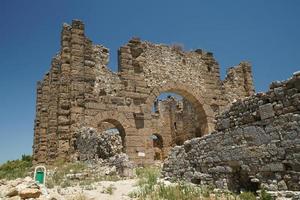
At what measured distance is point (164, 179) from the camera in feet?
30.0

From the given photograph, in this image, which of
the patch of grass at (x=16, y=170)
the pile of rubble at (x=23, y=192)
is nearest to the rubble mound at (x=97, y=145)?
the patch of grass at (x=16, y=170)

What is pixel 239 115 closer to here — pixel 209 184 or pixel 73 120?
pixel 209 184

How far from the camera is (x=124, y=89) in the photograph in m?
15.0

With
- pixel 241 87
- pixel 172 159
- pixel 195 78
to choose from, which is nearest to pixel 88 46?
pixel 195 78

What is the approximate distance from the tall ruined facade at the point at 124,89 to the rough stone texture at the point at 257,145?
6.78m

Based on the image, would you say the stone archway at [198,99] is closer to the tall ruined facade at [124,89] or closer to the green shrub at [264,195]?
the tall ruined facade at [124,89]

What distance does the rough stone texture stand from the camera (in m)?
5.63

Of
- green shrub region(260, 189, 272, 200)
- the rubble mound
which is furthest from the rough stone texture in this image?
the rubble mound

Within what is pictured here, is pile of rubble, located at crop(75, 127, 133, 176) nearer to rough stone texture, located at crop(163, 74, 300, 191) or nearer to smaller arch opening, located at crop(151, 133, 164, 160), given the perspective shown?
rough stone texture, located at crop(163, 74, 300, 191)

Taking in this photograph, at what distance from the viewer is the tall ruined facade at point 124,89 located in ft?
45.8

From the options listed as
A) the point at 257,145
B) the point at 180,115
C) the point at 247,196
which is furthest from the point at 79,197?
the point at 180,115

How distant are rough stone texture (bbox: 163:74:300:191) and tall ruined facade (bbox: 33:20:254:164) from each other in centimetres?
678

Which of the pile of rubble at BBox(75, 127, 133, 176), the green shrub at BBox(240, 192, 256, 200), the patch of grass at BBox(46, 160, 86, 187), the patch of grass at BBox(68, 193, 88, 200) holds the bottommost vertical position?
the green shrub at BBox(240, 192, 256, 200)

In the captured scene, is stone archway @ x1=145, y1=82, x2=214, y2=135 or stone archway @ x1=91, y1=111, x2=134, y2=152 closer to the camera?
stone archway @ x1=91, y1=111, x2=134, y2=152
